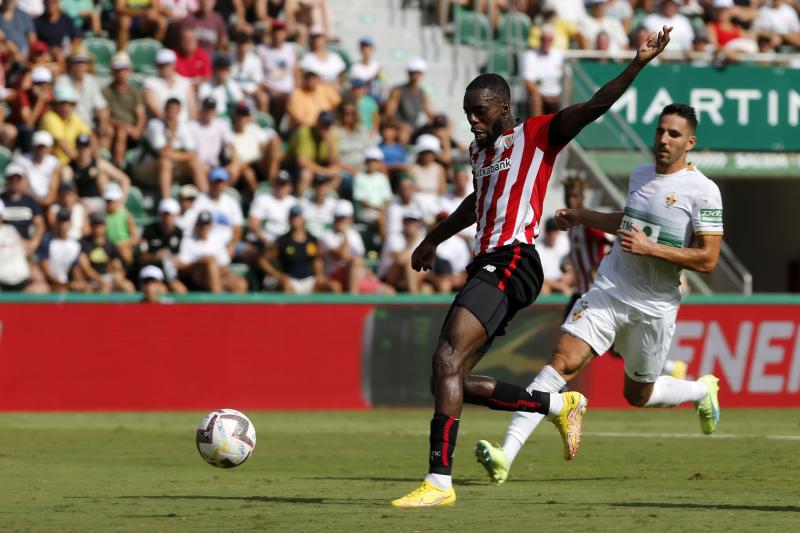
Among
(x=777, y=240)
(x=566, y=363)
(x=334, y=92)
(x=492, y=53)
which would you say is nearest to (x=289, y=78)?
(x=334, y=92)

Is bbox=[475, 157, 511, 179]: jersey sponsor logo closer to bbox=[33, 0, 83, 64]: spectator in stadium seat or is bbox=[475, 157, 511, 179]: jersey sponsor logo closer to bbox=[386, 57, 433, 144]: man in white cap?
bbox=[386, 57, 433, 144]: man in white cap

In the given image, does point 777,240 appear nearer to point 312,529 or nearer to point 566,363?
point 566,363

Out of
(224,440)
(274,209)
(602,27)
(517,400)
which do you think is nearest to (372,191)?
(274,209)

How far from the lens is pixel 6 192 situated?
58.8 ft

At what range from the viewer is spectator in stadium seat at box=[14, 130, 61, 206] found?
18312mm

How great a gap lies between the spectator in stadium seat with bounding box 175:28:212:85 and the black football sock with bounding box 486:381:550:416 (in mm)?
12787

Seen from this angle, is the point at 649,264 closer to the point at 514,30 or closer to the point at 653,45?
the point at 653,45

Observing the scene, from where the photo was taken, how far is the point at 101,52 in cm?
2106

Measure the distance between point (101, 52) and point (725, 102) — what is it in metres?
9.21

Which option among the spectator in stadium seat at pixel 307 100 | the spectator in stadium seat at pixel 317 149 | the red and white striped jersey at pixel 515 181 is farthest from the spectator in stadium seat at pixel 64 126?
the red and white striped jersey at pixel 515 181

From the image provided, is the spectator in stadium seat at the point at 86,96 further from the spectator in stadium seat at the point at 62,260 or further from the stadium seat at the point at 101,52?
the spectator in stadium seat at the point at 62,260

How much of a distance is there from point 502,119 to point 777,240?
62.5 feet

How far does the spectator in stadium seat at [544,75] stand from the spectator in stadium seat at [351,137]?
2421mm

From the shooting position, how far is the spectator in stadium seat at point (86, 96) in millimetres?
19500
